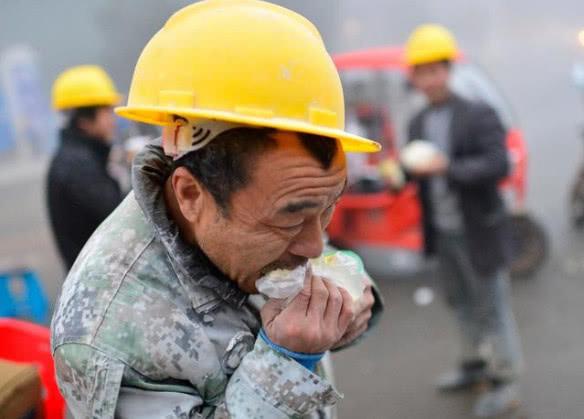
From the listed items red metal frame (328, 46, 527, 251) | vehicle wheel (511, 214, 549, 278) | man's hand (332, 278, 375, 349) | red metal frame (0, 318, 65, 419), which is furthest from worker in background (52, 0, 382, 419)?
vehicle wheel (511, 214, 549, 278)

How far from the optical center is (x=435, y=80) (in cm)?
373

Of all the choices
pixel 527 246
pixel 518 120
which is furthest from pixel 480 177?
pixel 518 120

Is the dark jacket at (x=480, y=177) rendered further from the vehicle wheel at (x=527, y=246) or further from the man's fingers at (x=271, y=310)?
the man's fingers at (x=271, y=310)

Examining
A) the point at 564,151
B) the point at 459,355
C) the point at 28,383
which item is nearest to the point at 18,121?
the point at 564,151

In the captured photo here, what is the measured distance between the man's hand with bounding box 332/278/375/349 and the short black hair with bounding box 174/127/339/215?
1.24 feet

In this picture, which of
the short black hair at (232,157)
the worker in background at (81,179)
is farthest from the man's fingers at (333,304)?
the worker in background at (81,179)

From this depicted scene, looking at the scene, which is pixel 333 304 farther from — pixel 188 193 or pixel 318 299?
pixel 188 193

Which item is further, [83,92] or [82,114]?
[83,92]

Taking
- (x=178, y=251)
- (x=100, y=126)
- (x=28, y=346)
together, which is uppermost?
(x=178, y=251)

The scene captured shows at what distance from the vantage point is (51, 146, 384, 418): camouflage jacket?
1171 millimetres

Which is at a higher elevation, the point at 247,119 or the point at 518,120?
the point at 247,119

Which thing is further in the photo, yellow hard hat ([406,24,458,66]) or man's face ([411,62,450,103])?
yellow hard hat ([406,24,458,66])

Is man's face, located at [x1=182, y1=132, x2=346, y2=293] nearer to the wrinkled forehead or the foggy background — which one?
the wrinkled forehead

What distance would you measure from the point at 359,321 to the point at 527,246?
419cm
